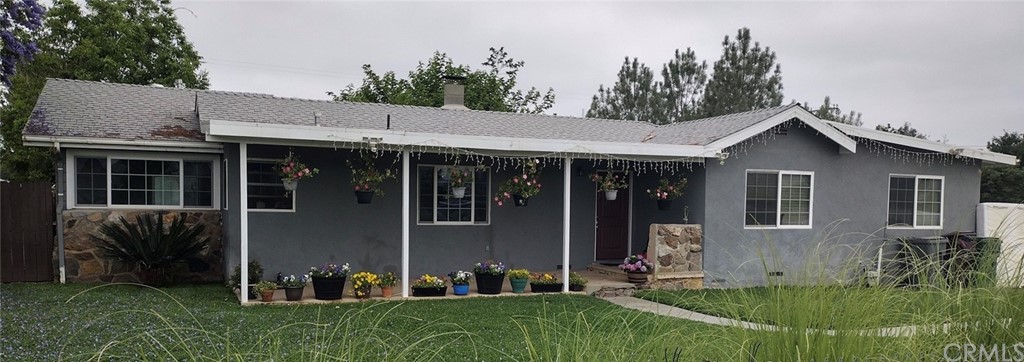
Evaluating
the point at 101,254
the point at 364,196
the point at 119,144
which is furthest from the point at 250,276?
the point at 119,144

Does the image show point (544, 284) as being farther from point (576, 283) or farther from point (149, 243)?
point (149, 243)

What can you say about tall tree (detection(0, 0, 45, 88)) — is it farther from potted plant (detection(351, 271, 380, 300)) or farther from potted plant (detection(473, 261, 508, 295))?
potted plant (detection(473, 261, 508, 295))

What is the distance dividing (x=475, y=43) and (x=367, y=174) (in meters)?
17.1

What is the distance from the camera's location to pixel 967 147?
1088cm

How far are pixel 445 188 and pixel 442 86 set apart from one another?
42.9 feet

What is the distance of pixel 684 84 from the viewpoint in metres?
25.4

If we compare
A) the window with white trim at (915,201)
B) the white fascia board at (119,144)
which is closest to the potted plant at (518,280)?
the white fascia board at (119,144)

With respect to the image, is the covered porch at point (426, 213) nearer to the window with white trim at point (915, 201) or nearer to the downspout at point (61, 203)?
the downspout at point (61, 203)

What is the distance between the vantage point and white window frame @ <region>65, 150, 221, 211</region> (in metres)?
8.84

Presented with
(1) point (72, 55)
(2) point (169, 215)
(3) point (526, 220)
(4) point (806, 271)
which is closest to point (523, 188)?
(3) point (526, 220)

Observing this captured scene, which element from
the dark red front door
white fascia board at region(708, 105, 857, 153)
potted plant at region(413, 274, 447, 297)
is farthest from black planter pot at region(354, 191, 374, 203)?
white fascia board at region(708, 105, 857, 153)

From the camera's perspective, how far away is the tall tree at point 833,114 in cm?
2661

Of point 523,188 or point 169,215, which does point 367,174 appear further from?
point 169,215

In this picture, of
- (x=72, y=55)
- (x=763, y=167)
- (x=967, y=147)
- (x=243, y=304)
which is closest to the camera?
(x=243, y=304)
